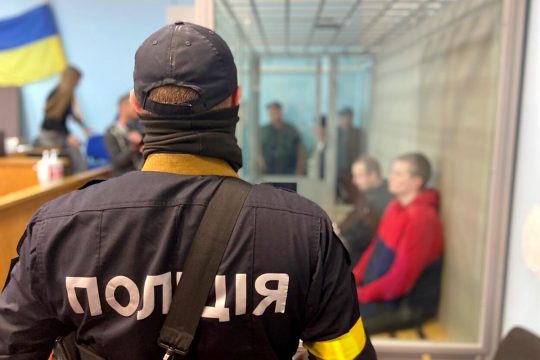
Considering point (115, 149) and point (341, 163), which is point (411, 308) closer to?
point (341, 163)

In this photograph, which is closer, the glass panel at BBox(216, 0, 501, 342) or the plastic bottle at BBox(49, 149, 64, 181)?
the glass panel at BBox(216, 0, 501, 342)

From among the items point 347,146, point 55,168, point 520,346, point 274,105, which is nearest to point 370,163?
point 347,146

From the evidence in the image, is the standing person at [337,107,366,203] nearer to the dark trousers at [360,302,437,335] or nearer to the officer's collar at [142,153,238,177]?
the dark trousers at [360,302,437,335]

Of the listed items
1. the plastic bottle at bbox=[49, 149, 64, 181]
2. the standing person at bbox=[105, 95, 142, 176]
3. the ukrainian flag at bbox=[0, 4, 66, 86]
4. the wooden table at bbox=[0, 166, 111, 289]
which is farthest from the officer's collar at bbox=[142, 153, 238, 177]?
the ukrainian flag at bbox=[0, 4, 66, 86]

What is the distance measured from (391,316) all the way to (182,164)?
1716mm

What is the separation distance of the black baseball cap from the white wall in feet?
4.47

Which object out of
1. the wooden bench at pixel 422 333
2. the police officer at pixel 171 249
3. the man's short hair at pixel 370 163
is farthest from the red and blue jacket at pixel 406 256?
the police officer at pixel 171 249

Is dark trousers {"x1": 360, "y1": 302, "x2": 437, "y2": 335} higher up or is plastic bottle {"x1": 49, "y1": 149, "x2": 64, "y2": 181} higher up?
plastic bottle {"x1": 49, "y1": 149, "x2": 64, "y2": 181}

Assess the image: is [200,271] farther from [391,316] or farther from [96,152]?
[96,152]

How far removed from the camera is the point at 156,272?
759 mm

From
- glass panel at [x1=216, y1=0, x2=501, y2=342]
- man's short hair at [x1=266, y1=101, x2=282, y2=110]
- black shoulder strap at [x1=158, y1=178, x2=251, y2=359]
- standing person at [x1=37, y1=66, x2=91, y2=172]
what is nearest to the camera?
black shoulder strap at [x1=158, y1=178, x2=251, y2=359]

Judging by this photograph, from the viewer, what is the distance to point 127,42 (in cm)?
468

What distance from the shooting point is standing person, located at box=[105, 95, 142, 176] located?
2620 millimetres

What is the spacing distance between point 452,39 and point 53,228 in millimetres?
1998
